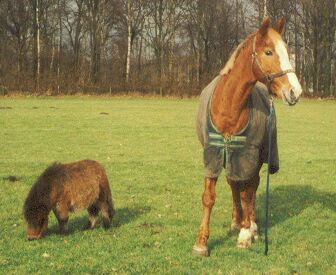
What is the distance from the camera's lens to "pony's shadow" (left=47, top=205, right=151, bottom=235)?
7995mm

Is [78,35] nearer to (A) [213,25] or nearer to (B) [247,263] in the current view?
(A) [213,25]

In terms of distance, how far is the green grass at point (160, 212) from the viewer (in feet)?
21.6

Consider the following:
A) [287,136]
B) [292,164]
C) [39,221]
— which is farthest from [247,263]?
[287,136]

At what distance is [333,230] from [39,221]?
15.5ft

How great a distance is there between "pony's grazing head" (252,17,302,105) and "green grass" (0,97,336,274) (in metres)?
2.31

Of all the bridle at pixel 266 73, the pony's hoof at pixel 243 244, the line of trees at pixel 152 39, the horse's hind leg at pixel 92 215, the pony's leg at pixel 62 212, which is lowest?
the pony's hoof at pixel 243 244

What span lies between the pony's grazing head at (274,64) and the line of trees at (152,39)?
44.2 metres

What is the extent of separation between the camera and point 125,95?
50312mm

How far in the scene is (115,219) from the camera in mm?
8641

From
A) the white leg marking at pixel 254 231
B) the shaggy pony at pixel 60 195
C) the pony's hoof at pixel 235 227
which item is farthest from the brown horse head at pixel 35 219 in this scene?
the white leg marking at pixel 254 231

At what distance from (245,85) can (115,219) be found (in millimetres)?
3545

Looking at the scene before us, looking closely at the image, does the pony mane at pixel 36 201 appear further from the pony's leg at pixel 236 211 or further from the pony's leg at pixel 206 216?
the pony's leg at pixel 236 211

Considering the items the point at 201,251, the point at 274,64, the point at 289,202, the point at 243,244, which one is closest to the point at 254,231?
the point at 243,244

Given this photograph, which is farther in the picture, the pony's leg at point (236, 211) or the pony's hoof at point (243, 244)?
the pony's leg at point (236, 211)
